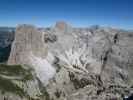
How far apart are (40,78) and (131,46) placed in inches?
2857

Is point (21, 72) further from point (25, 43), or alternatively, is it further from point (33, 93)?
point (25, 43)

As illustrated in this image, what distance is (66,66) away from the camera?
126m

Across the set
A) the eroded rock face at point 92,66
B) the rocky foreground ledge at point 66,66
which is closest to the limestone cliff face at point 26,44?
the rocky foreground ledge at point 66,66

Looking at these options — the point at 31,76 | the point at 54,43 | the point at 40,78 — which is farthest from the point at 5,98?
the point at 54,43

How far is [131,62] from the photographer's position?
148 m

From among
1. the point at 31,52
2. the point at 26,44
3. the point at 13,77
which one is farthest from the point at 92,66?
the point at 13,77

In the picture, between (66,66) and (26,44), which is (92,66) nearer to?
(66,66)

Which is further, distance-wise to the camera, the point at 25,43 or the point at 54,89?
the point at 25,43

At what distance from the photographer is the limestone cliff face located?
367 feet

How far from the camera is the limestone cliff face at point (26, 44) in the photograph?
112m

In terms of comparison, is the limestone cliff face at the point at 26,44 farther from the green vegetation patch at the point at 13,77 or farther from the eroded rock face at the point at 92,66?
the eroded rock face at the point at 92,66

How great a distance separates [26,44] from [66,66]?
915 inches

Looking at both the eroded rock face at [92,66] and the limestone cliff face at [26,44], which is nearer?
the eroded rock face at [92,66]

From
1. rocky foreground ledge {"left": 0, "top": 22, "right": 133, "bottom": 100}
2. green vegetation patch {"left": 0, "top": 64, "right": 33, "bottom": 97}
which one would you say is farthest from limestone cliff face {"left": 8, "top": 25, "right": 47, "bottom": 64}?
green vegetation patch {"left": 0, "top": 64, "right": 33, "bottom": 97}
